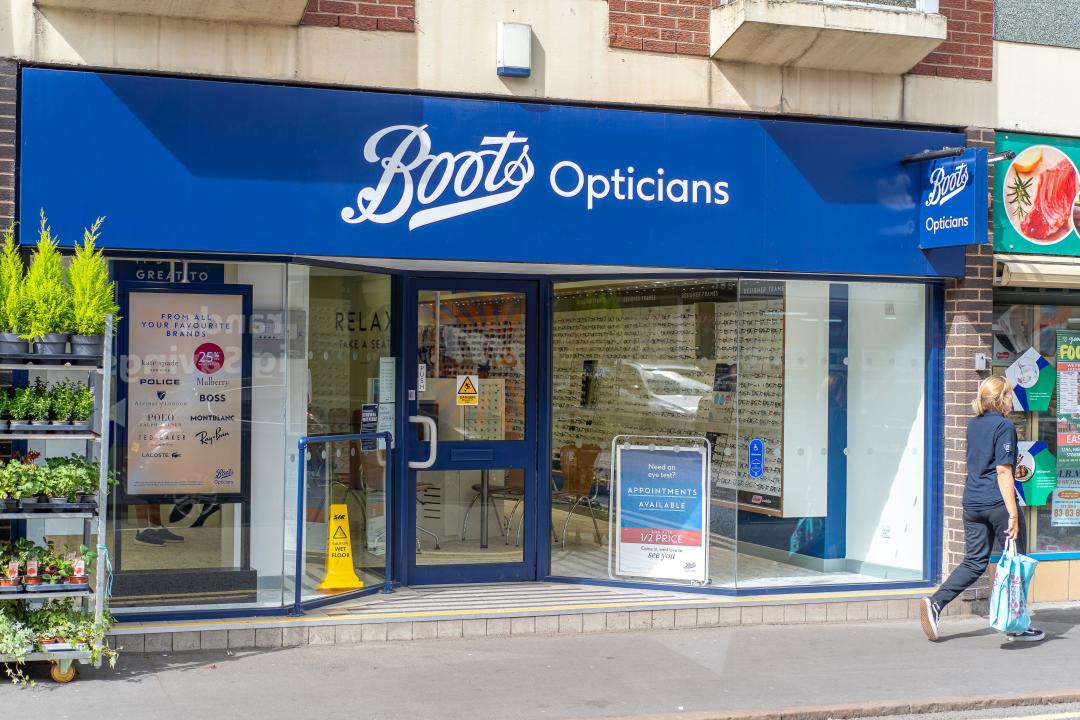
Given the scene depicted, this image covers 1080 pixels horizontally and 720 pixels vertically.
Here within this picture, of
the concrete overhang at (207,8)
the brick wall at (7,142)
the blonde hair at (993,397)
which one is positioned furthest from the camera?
the blonde hair at (993,397)

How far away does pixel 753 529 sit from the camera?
9047 mm

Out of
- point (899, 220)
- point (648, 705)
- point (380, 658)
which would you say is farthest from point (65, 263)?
point (899, 220)

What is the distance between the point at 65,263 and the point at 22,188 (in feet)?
1.77

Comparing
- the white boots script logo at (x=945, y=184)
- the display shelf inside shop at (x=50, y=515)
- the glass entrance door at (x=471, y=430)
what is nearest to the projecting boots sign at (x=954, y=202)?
the white boots script logo at (x=945, y=184)

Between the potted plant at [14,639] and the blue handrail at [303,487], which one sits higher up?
the blue handrail at [303,487]

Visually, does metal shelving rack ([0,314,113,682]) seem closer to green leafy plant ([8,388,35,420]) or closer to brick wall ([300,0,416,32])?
green leafy plant ([8,388,35,420])

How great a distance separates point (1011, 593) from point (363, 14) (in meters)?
5.75

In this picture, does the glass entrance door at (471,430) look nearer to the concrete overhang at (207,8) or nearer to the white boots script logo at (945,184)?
the concrete overhang at (207,8)

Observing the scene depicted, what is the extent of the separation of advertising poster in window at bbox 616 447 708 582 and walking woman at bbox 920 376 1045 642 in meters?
1.72

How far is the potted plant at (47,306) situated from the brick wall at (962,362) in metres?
6.30

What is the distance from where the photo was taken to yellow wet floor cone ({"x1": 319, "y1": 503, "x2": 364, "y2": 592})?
8.22m

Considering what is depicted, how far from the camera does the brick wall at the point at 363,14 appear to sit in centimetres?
758

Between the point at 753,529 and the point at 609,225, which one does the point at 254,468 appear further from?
the point at 753,529

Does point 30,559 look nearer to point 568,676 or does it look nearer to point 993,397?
point 568,676
